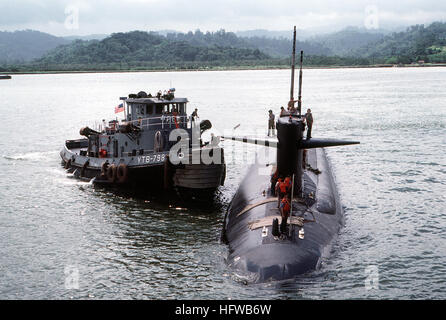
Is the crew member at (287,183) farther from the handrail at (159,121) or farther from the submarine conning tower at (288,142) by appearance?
the handrail at (159,121)

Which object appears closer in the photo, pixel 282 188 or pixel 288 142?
pixel 288 142

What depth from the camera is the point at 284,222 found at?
63.5ft

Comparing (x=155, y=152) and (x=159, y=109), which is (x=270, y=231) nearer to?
(x=155, y=152)

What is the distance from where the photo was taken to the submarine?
18.2m

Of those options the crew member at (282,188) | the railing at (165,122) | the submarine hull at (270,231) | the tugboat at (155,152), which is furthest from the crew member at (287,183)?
the railing at (165,122)

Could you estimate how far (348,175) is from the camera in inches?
1582

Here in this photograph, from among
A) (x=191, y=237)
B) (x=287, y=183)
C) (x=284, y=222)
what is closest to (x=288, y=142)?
(x=287, y=183)

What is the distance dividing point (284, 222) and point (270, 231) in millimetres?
761

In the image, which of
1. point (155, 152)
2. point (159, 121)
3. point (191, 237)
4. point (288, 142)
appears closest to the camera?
point (288, 142)
